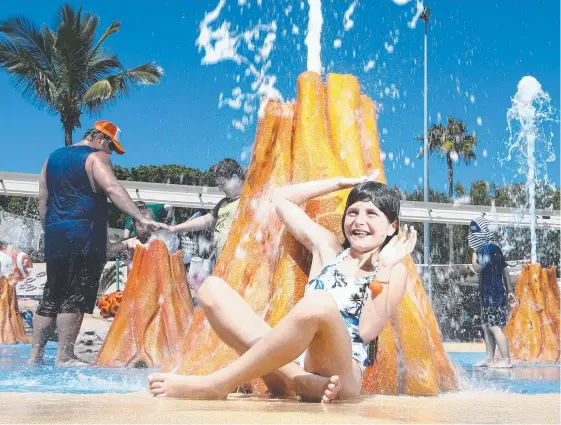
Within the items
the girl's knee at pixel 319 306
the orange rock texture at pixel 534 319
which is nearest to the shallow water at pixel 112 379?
the orange rock texture at pixel 534 319

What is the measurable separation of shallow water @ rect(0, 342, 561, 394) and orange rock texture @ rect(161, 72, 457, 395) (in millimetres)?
395

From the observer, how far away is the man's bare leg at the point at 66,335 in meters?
5.24

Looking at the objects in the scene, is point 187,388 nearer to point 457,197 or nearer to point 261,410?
point 261,410

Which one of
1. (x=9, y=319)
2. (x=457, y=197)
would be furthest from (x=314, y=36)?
(x=457, y=197)

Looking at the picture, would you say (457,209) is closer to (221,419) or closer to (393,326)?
(393,326)

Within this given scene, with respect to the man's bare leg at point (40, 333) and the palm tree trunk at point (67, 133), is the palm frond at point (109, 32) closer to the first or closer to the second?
the palm tree trunk at point (67, 133)

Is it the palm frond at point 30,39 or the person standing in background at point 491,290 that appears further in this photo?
the palm frond at point 30,39

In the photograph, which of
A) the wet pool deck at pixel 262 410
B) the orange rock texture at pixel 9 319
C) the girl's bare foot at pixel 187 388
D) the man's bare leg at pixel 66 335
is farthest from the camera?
the orange rock texture at pixel 9 319

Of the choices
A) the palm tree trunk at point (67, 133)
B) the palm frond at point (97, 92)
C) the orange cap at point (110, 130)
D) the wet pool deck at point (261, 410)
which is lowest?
the wet pool deck at point (261, 410)

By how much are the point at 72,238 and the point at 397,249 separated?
2.76 metres

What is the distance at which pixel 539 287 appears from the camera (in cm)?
753

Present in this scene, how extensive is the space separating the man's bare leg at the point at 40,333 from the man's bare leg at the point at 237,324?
2.38 meters

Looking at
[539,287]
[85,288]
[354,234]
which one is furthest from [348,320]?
[539,287]

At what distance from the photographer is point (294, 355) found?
2.97 metres
